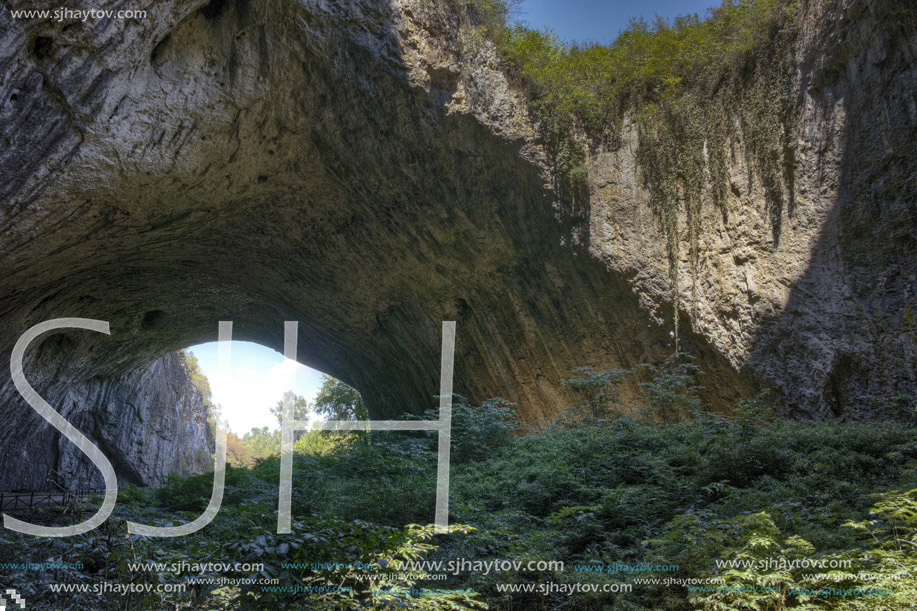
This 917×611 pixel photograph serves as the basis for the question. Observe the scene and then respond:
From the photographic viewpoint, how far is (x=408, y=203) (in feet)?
34.0

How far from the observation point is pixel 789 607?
3.27 metres

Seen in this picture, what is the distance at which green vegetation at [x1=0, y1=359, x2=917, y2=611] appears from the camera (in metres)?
3.25

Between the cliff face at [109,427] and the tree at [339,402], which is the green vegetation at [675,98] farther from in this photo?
the tree at [339,402]

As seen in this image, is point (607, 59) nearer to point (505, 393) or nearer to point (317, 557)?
point (505, 393)

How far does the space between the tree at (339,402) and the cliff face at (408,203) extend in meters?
12.0

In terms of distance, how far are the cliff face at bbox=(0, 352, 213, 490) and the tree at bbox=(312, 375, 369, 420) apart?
6329mm

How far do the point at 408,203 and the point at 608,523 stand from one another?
6.91 meters

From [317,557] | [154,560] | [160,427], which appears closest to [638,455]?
[317,557]

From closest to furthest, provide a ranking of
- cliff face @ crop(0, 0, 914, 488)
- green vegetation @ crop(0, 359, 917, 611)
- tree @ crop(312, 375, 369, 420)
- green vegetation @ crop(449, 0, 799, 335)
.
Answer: green vegetation @ crop(0, 359, 917, 611)
cliff face @ crop(0, 0, 914, 488)
green vegetation @ crop(449, 0, 799, 335)
tree @ crop(312, 375, 369, 420)

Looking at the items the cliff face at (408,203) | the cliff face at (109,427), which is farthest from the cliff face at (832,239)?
the cliff face at (109,427)

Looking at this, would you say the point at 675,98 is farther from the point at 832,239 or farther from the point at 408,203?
the point at 408,203

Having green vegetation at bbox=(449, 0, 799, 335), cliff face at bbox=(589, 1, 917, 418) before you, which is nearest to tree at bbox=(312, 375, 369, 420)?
green vegetation at bbox=(449, 0, 799, 335)

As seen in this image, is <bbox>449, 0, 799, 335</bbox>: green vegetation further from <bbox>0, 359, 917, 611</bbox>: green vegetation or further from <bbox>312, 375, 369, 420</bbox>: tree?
<bbox>312, 375, 369, 420</bbox>: tree

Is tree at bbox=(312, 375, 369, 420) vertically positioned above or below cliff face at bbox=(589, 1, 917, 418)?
below
